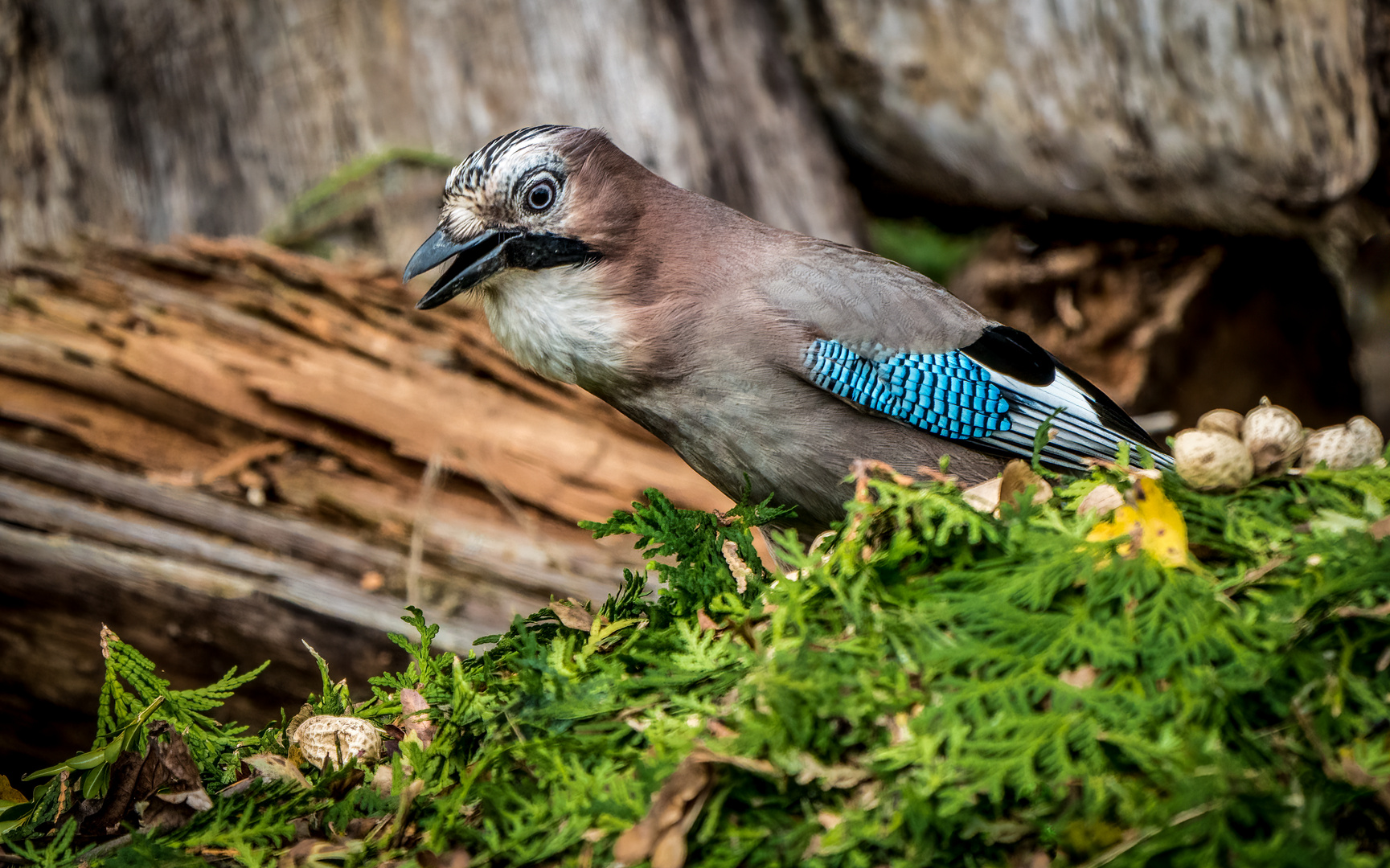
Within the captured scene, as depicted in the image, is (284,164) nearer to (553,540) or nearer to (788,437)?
(553,540)

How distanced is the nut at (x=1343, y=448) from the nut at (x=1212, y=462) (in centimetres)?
11

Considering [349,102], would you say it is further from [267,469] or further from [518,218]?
[518,218]

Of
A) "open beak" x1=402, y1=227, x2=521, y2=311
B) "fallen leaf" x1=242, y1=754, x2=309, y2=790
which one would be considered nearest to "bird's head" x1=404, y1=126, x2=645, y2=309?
Result: "open beak" x1=402, y1=227, x2=521, y2=311

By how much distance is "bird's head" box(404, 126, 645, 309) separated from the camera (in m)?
2.31

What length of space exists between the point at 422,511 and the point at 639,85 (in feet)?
5.65

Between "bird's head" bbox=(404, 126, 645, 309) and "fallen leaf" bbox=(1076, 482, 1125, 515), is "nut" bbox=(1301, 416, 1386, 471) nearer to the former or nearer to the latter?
"fallen leaf" bbox=(1076, 482, 1125, 515)

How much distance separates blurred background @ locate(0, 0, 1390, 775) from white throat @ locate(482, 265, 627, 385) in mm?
1079

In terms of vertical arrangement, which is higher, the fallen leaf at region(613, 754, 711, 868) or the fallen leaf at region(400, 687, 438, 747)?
the fallen leaf at region(613, 754, 711, 868)

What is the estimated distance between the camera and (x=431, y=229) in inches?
163

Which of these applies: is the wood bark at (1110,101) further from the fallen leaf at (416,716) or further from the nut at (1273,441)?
the fallen leaf at (416,716)

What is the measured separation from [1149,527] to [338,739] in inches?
44.3

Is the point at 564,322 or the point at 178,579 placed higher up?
the point at 564,322

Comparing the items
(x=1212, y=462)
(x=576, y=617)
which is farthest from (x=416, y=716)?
(x=1212, y=462)

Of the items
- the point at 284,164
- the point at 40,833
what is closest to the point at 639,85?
the point at 284,164
